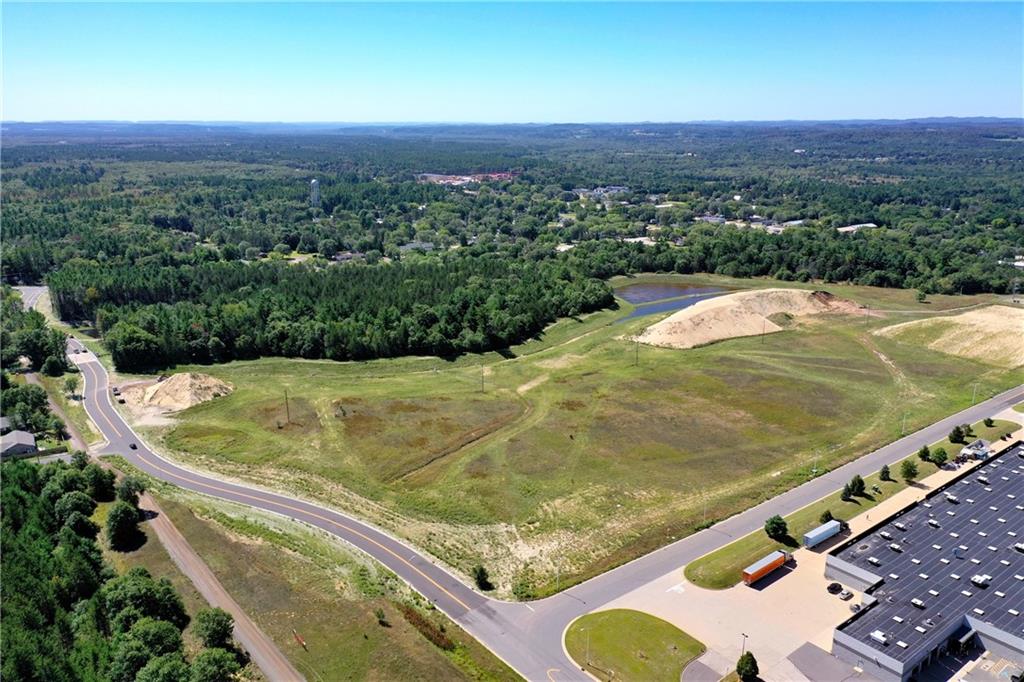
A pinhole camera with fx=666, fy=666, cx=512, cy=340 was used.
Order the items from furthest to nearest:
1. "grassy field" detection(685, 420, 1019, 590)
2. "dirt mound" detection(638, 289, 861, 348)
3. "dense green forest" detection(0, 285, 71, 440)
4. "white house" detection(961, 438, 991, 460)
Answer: "dirt mound" detection(638, 289, 861, 348) < "dense green forest" detection(0, 285, 71, 440) < "white house" detection(961, 438, 991, 460) < "grassy field" detection(685, 420, 1019, 590)

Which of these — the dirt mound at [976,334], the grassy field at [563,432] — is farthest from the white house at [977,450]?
the dirt mound at [976,334]

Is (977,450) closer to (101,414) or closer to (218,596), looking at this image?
(218,596)

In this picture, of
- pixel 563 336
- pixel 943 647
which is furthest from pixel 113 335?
pixel 943 647

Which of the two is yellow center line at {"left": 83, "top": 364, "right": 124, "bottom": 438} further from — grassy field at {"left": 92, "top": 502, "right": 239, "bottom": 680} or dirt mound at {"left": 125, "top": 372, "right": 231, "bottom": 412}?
grassy field at {"left": 92, "top": 502, "right": 239, "bottom": 680}

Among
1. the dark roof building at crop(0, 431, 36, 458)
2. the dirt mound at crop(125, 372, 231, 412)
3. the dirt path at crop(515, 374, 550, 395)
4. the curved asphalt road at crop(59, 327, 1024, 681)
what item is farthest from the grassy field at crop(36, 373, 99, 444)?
the dirt path at crop(515, 374, 550, 395)

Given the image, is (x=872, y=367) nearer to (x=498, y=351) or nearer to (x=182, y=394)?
(x=498, y=351)

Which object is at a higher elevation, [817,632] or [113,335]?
[113,335]
